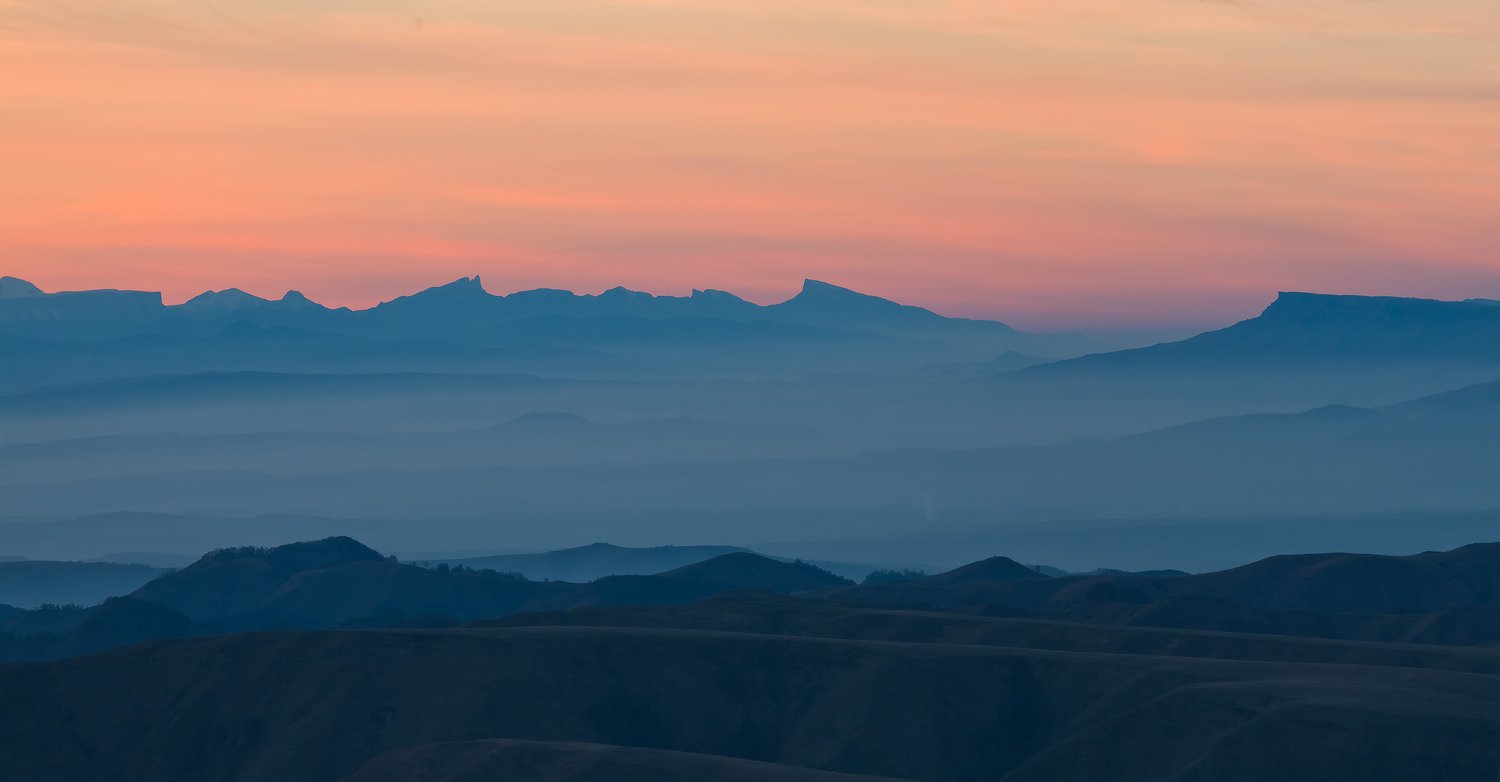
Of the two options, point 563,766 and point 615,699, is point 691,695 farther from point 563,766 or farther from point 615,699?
point 563,766

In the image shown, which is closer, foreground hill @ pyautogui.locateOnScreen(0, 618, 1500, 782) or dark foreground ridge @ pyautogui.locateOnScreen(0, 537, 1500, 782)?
dark foreground ridge @ pyautogui.locateOnScreen(0, 537, 1500, 782)

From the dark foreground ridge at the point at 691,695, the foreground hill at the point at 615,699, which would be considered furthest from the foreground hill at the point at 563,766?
the foreground hill at the point at 615,699

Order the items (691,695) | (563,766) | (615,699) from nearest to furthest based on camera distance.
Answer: (563,766) → (615,699) → (691,695)

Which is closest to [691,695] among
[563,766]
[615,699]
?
[615,699]

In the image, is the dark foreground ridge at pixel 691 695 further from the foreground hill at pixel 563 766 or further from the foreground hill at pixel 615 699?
the foreground hill at pixel 563 766

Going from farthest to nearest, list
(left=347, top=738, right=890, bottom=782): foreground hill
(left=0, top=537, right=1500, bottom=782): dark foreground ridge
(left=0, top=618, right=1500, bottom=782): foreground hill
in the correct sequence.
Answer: (left=0, top=618, right=1500, bottom=782): foreground hill, (left=0, top=537, right=1500, bottom=782): dark foreground ridge, (left=347, top=738, right=890, bottom=782): foreground hill

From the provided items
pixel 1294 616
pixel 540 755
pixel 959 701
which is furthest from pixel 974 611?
pixel 540 755

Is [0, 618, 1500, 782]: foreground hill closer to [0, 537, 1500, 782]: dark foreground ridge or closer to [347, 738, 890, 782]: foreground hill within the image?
[0, 537, 1500, 782]: dark foreground ridge

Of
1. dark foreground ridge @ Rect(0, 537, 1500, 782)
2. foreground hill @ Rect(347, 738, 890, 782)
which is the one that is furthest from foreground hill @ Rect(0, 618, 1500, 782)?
foreground hill @ Rect(347, 738, 890, 782)

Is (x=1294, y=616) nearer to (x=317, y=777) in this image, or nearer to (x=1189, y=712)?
(x=1189, y=712)

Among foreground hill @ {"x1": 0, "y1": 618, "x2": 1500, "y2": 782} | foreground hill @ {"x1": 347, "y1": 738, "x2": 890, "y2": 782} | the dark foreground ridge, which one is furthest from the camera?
foreground hill @ {"x1": 0, "y1": 618, "x2": 1500, "y2": 782}

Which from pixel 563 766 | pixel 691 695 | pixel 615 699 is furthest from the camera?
pixel 691 695

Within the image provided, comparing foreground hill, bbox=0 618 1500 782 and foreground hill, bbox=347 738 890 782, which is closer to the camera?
foreground hill, bbox=347 738 890 782

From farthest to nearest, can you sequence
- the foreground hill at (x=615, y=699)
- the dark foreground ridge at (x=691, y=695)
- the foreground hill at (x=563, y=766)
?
the foreground hill at (x=615, y=699) < the dark foreground ridge at (x=691, y=695) < the foreground hill at (x=563, y=766)
